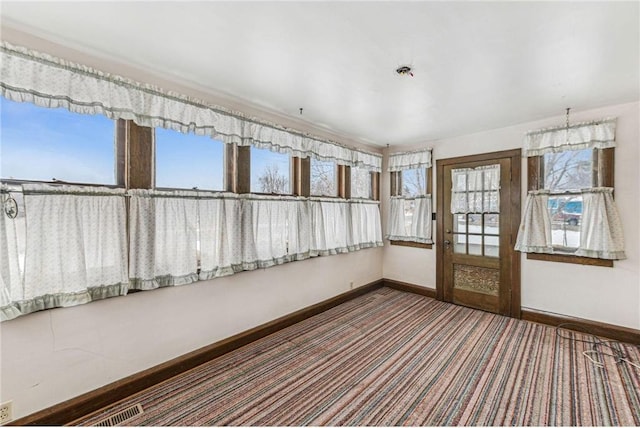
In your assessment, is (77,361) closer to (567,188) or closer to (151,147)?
(151,147)

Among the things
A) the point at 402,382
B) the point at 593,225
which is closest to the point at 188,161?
the point at 402,382

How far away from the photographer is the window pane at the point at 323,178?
3.70 m

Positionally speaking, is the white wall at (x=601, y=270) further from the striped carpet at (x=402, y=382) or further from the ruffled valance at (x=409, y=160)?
the ruffled valance at (x=409, y=160)

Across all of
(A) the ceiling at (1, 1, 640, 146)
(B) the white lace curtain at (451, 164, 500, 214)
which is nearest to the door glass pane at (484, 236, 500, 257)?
(B) the white lace curtain at (451, 164, 500, 214)

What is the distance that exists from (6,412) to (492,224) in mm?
4785

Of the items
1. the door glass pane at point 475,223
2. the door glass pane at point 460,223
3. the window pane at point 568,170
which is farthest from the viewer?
the door glass pane at point 460,223

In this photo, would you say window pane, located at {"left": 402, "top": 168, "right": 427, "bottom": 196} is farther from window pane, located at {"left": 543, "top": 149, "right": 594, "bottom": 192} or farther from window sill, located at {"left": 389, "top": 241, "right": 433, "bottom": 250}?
window pane, located at {"left": 543, "top": 149, "right": 594, "bottom": 192}

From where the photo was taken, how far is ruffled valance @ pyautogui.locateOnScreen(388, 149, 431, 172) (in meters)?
4.30

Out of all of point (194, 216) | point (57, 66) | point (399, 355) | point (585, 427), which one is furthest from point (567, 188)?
point (57, 66)

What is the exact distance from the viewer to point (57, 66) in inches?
70.4

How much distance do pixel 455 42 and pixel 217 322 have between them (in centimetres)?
294

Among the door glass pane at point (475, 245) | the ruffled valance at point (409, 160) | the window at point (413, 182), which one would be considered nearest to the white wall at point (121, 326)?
the ruffled valance at point (409, 160)

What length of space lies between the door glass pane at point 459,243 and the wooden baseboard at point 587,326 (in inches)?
39.2

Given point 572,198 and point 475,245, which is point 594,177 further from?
point 475,245
